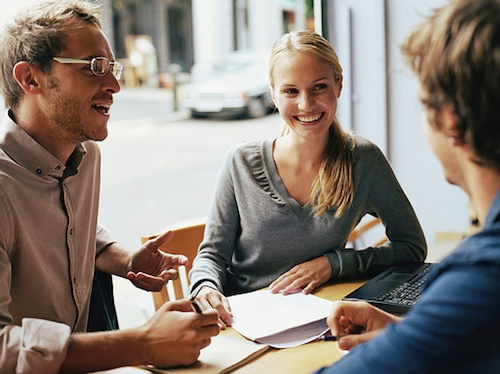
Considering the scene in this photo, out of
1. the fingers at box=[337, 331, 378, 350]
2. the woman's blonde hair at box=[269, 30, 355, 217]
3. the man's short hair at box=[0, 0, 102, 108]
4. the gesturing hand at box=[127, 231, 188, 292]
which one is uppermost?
the man's short hair at box=[0, 0, 102, 108]

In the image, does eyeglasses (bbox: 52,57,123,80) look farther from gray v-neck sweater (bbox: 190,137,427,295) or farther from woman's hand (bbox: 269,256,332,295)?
woman's hand (bbox: 269,256,332,295)

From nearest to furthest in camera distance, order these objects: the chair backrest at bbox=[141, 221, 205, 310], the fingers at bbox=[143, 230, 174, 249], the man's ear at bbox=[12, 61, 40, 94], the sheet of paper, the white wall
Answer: the sheet of paper → the man's ear at bbox=[12, 61, 40, 94] → the fingers at bbox=[143, 230, 174, 249] → the chair backrest at bbox=[141, 221, 205, 310] → the white wall

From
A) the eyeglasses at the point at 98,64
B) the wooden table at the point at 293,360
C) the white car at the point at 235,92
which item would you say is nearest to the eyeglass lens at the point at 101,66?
the eyeglasses at the point at 98,64

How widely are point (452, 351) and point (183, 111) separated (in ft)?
34.4

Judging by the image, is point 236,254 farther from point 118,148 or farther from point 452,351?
point 118,148

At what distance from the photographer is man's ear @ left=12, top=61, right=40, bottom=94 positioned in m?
1.62

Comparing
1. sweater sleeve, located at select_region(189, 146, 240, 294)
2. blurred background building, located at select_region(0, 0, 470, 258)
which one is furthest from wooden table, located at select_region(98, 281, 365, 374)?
blurred background building, located at select_region(0, 0, 470, 258)

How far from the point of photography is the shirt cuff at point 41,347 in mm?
1195

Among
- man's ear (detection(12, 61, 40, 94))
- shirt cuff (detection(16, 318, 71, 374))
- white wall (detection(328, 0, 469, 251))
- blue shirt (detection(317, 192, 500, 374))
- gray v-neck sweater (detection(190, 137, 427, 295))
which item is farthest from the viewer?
white wall (detection(328, 0, 469, 251))

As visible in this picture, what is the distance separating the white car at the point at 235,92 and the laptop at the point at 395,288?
25.6ft

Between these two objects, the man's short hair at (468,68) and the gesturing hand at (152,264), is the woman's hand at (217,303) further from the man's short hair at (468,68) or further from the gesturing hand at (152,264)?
the man's short hair at (468,68)

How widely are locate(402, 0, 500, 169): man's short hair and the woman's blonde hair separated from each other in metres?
1.01

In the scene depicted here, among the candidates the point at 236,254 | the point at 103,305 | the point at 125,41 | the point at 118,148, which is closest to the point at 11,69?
the point at 103,305

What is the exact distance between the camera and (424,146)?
3816 millimetres
